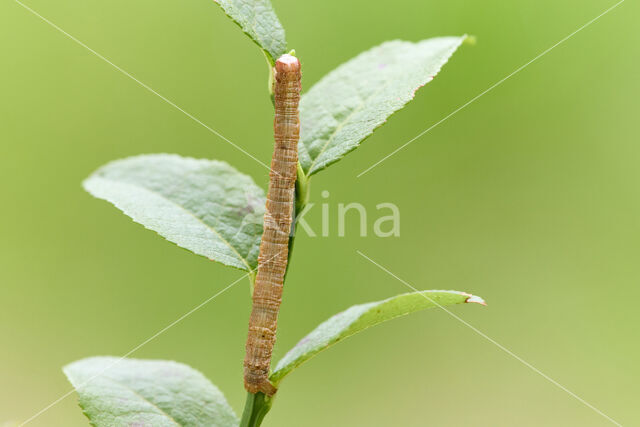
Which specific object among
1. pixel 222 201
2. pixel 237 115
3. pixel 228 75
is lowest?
pixel 222 201

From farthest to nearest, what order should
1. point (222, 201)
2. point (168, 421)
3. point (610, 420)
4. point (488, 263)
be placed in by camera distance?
point (488, 263) < point (610, 420) < point (222, 201) < point (168, 421)

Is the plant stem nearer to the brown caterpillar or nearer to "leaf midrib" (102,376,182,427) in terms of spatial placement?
the brown caterpillar

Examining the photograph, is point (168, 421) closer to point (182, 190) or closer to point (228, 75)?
point (182, 190)

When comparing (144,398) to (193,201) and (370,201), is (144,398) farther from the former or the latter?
(370,201)

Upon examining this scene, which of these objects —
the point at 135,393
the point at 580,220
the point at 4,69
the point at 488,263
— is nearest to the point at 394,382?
the point at 488,263

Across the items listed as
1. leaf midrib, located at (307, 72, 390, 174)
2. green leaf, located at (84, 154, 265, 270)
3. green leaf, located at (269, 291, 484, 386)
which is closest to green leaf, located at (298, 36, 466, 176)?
leaf midrib, located at (307, 72, 390, 174)

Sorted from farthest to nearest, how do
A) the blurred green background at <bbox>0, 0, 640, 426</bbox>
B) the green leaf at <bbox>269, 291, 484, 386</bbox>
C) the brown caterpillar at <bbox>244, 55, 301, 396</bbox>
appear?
1. the blurred green background at <bbox>0, 0, 640, 426</bbox>
2. the brown caterpillar at <bbox>244, 55, 301, 396</bbox>
3. the green leaf at <bbox>269, 291, 484, 386</bbox>

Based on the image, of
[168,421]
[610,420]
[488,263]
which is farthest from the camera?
[488,263]
